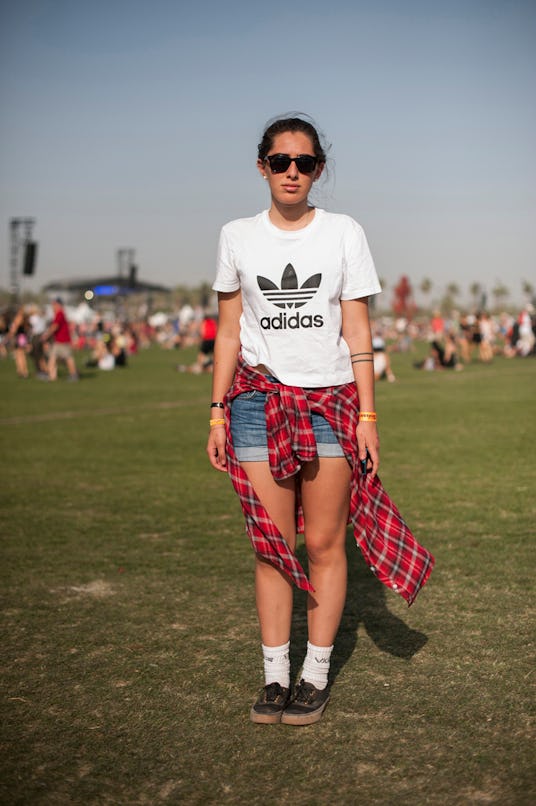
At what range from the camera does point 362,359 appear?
11.3 ft

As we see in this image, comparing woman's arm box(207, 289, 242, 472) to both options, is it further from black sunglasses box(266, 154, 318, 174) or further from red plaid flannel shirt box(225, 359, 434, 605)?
black sunglasses box(266, 154, 318, 174)

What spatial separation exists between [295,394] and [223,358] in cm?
40

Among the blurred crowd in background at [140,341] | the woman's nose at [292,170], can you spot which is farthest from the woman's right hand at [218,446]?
the blurred crowd in background at [140,341]

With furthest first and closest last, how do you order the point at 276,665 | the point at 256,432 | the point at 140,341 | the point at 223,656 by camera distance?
the point at 140,341 < the point at 223,656 < the point at 276,665 < the point at 256,432

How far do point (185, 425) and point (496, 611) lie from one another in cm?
902

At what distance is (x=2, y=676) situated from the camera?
12.7 feet

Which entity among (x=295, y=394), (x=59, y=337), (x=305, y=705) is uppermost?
(x=59, y=337)

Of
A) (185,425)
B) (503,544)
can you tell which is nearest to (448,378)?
(185,425)

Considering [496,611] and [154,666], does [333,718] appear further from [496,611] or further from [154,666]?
[496,611]

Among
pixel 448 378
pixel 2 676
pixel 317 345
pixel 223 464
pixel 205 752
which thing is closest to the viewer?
pixel 205 752

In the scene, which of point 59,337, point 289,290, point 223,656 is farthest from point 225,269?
point 59,337

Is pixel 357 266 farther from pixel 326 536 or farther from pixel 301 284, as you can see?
pixel 326 536

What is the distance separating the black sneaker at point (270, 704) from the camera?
3393 mm

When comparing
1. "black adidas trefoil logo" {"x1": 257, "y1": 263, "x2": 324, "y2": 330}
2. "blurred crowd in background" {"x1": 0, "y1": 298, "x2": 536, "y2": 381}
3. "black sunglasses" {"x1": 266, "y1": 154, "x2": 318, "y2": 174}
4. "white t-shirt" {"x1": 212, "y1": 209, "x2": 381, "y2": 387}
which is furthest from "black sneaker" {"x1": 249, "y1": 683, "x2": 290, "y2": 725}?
"blurred crowd in background" {"x1": 0, "y1": 298, "x2": 536, "y2": 381}
